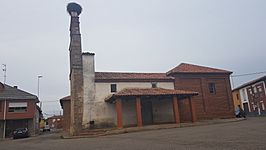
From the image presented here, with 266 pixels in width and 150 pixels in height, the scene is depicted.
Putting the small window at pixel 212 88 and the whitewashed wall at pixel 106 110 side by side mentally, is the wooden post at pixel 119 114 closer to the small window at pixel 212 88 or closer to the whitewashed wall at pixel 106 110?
the whitewashed wall at pixel 106 110

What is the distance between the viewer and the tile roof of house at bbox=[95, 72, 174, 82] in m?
24.7

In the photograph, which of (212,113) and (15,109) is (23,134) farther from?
(212,113)

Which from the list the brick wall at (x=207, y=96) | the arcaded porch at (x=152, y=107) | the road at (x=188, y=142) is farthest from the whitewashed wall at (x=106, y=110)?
the road at (x=188, y=142)

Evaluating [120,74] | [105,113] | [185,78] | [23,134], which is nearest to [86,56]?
[120,74]

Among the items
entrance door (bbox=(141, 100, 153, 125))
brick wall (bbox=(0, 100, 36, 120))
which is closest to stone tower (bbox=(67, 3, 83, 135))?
entrance door (bbox=(141, 100, 153, 125))

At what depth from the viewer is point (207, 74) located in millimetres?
27906

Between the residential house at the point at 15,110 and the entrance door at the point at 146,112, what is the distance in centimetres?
1727

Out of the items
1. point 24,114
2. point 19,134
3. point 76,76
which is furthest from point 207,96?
point 24,114

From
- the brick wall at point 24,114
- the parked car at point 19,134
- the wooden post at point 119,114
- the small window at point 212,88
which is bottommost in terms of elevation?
the parked car at point 19,134

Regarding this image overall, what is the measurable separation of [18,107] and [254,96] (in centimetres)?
3589

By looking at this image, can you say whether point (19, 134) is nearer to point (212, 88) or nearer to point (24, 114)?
point (24, 114)

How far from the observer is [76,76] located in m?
23.2

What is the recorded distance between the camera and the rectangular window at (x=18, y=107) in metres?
33.2

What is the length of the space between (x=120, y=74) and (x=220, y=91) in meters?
11.2
